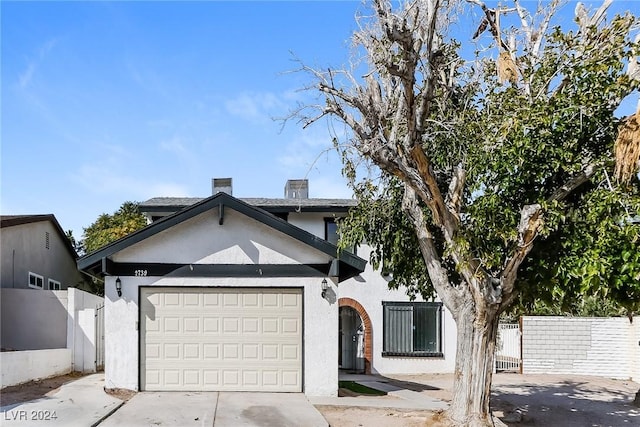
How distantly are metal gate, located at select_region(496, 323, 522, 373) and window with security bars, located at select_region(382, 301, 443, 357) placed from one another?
2.45m

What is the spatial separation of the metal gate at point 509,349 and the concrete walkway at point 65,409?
42.4 feet

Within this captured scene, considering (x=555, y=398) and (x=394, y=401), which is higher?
(x=394, y=401)

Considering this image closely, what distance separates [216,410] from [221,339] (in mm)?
2232

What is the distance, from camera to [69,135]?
47.1ft

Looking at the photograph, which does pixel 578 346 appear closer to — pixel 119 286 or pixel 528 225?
pixel 528 225

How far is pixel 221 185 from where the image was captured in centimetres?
2066

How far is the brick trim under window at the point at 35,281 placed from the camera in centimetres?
1872

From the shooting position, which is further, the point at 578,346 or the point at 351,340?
the point at 351,340

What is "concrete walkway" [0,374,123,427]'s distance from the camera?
9.39m

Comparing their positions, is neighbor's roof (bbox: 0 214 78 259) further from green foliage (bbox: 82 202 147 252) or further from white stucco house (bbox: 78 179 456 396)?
white stucco house (bbox: 78 179 456 396)

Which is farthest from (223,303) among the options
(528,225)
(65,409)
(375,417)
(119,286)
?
(528,225)

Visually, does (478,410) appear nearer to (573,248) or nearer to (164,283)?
(573,248)

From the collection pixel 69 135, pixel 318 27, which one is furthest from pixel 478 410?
pixel 69 135

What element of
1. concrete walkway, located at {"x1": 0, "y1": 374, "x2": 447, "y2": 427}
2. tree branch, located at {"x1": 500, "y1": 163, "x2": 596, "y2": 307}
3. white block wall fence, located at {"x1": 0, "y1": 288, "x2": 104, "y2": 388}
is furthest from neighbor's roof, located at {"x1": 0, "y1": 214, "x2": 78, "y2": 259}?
tree branch, located at {"x1": 500, "y1": 163, "x2": 596, "y2": 307}
